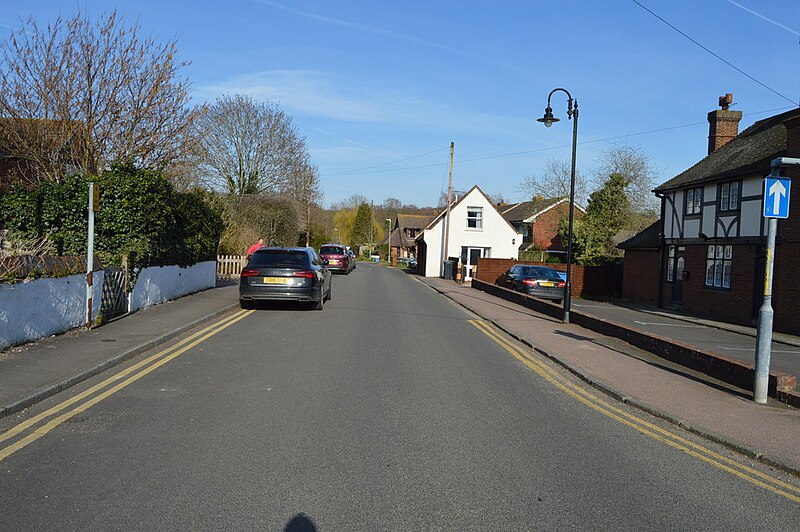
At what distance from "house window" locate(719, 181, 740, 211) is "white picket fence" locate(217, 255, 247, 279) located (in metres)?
21.1

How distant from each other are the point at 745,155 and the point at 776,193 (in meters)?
17.0

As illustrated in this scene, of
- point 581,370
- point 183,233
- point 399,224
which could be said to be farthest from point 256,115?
point 399,224

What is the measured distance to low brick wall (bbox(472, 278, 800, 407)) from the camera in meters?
7.95

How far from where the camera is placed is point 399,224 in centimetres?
9725

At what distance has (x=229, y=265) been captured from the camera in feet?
104

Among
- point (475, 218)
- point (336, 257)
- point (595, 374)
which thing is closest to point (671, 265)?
point (595, 374)

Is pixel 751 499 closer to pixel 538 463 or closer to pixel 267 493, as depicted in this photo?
pixel 538 463

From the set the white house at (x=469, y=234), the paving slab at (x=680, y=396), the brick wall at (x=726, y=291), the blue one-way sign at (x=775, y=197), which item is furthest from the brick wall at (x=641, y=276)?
the blue one-way sign at (x=775, y=197)

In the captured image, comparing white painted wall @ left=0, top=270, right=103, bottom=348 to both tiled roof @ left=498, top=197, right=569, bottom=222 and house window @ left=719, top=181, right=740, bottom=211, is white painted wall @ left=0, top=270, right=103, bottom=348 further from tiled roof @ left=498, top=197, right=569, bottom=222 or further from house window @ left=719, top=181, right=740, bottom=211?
tiled roof @ left=498, top=197, right=569, bottom=222

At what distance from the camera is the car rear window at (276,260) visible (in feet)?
53.6

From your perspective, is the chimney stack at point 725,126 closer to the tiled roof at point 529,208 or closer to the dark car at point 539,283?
the dark car at point 539,283

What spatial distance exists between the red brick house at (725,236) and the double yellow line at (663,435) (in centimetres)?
1241

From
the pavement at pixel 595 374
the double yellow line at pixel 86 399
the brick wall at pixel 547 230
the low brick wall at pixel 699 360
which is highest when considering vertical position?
the brick wall at pixel 547 230

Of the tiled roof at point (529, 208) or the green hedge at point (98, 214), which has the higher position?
the tiled roof at point (529, 208)
